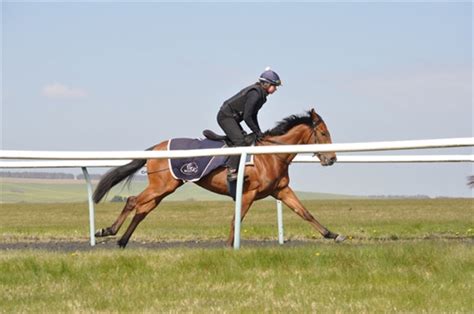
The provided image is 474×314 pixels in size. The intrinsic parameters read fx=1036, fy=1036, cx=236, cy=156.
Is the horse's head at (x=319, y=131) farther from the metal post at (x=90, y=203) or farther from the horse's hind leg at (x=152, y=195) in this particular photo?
the metal post at (x=90, y=203)

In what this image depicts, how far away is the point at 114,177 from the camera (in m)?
13.0

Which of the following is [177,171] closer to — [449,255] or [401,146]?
[401,146]

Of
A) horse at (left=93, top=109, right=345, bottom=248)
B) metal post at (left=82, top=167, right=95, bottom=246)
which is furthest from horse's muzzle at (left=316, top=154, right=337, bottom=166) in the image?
metal post at (left=82, top=167, right=95, bottom=246)

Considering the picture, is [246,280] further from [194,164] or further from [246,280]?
[194,164]

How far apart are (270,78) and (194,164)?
138cm

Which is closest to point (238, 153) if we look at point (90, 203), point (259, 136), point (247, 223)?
point (259, 136)

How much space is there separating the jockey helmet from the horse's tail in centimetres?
190

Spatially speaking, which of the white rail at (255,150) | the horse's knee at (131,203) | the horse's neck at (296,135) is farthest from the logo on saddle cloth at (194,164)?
the white rail at (255,150)

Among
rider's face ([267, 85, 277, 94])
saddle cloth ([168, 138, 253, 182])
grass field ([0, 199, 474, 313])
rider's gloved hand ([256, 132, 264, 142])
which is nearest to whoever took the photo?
grass field ([0, 199, 474, 313])

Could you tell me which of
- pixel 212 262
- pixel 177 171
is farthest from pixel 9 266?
pixel 177 171

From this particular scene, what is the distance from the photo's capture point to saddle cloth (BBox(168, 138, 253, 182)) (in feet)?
40.2

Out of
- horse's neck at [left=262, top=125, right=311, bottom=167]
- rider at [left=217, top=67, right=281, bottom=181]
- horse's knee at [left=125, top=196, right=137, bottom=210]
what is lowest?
horse's knee at [left=125, top=196, right=137, bottom=210]

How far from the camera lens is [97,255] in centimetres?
963

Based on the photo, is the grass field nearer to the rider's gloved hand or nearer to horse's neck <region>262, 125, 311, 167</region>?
the rider's gloved hand
